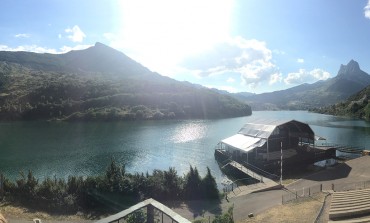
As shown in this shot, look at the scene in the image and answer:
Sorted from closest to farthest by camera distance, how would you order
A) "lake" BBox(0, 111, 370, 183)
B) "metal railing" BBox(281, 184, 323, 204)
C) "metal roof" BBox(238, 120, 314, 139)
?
"metal railing" BBox(281, 184, 323, 204)
"metal roof" BBox(238, 120, 314, 139)
"lake" BBox(0, 111, 370, 183)

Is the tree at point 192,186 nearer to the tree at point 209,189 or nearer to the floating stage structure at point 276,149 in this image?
the tree at point 209,189

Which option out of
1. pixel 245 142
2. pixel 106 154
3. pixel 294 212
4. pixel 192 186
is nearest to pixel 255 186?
pixel 192 186

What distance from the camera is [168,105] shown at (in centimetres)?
19650

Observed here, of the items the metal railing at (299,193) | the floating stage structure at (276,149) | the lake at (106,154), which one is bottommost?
the lake at (106,154)

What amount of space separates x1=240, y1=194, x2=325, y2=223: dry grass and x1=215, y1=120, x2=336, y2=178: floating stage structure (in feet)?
63.9

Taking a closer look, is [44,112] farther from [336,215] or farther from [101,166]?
[336,215]

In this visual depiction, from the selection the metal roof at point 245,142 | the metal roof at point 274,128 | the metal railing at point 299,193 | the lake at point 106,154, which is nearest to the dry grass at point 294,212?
the metal railing at point 299,193

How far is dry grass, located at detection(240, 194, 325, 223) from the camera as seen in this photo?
2430cm

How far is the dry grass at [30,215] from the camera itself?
26.2 meters

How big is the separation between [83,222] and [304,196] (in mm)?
20449

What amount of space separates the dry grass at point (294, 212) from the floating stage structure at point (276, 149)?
1947cm

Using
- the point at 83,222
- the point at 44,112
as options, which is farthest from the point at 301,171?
the point at 44,112

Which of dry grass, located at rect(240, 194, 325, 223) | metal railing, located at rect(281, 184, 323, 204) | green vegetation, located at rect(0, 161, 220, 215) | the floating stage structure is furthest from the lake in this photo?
dry grass, located at rect(240, 194, 325, 223)

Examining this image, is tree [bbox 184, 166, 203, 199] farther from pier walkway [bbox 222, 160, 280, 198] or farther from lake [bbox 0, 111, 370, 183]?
lake [bbox 0, 111, 370, 183]
